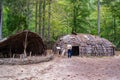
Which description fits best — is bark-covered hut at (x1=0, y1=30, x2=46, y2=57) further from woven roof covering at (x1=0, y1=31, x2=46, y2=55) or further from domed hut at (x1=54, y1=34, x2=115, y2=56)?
domed hut at (x1=54, y1=34, x2=115, y2=56)

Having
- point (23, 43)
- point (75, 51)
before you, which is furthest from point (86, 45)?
point (23, 43)

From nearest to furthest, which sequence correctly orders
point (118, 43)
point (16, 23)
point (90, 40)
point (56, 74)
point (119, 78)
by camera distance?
1. point (119, 78)
2. point (56, 74)
3. point (90, 40)
4. point (16, 23)
5. point (118, 43)

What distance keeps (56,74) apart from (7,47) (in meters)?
10.7

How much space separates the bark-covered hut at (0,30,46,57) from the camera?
2188 cm

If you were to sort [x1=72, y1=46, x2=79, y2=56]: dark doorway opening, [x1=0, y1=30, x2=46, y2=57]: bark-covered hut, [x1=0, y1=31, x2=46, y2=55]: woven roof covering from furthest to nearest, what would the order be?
[x1=72, y1=46, x2=79, y2=56]: dark doorway opening < [x1=0, y1=31, x2=46, y2=55]: woven roof covering < [x1=0, y1=30, x2=46, y2=57]: bark-covered hut

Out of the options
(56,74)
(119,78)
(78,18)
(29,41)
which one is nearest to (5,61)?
(56,74)

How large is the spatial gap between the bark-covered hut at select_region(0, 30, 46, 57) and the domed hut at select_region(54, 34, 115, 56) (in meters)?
2.92

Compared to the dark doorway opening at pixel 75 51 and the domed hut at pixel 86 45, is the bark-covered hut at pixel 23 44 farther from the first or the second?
the dark doorway opening at pixel 75 51

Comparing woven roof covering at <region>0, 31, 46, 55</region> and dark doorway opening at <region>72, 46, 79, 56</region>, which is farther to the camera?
dark doorway opening at <region>72, 46, 79, 56</region>

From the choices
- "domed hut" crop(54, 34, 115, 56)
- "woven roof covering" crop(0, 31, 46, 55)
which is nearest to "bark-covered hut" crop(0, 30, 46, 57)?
"woven roof covering" crop(0, 31, 46, 55)

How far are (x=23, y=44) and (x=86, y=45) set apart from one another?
734 cm

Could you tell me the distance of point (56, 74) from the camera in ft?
47.4

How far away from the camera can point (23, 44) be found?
22.5 metres

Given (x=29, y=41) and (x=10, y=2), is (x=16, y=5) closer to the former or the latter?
(x=10, y=2)
